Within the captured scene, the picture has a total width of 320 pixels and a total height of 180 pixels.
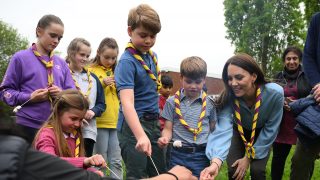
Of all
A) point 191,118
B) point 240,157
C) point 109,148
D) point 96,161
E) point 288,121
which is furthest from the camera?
point 288,121

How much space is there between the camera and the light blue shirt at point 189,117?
3637mm

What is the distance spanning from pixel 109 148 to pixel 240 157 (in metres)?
1.66

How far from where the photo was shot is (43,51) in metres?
4.15

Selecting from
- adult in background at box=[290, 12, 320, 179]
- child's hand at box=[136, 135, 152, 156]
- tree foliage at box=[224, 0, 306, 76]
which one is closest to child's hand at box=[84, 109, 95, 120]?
child's hand at box=[136, 135, 152, 156]

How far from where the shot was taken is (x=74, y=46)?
5.06 meters

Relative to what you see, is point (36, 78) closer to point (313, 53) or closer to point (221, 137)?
point (221, 137)

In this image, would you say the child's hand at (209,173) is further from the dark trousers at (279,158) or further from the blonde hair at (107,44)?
the blonde hair at (107,44)

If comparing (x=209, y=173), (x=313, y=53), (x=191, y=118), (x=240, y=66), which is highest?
(x=313, y=53)

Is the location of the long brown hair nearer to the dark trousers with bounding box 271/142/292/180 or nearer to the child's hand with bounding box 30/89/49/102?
the dark trousers with bounding box 271/142/292/180

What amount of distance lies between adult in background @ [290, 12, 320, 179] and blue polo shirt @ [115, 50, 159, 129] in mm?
1488

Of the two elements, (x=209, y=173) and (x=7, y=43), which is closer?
(x=209, y=173)

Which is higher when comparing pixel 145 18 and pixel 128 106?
pixel 145 18

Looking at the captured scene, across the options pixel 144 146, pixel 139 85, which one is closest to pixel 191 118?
pixel 139 85

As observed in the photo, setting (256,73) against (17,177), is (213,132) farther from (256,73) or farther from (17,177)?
(17,177)
